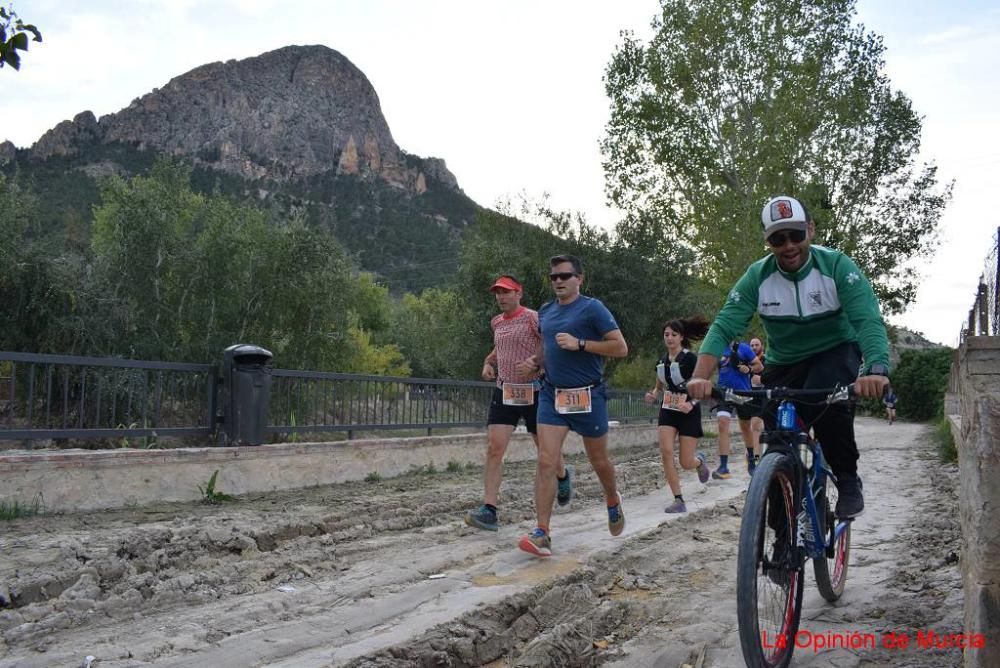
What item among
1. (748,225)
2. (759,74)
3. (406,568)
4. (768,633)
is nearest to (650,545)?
(406,568)

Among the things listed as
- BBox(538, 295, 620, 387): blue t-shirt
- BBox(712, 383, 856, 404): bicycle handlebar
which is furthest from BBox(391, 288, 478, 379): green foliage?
BBox(712, 383, 856, 404): bicycle handlebar

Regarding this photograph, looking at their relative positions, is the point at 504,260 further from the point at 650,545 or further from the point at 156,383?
the point at 650,545

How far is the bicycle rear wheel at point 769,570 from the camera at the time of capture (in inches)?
131

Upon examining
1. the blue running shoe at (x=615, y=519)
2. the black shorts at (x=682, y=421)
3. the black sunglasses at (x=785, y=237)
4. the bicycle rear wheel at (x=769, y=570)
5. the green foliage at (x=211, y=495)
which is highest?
the black sunglasses at (x=785, y=237)

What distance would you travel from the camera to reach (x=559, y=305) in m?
6.59

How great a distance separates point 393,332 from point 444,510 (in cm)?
5844

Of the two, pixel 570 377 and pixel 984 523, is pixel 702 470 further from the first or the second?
pixel 984 523

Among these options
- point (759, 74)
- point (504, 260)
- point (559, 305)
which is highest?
point (759, 74)

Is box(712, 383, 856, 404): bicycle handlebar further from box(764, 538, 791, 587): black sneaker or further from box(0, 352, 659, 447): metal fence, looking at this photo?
box(0, 352, 659, 447): metal fence

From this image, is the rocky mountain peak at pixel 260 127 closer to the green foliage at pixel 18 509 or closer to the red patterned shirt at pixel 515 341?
the green foliage at pixel 18 509

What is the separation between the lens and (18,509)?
754cm

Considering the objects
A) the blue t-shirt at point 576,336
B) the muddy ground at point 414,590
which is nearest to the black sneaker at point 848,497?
the muddy ground at point 414,590

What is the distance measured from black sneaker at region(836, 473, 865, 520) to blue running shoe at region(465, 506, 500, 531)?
334 cm

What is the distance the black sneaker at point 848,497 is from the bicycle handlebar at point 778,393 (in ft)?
2.42
